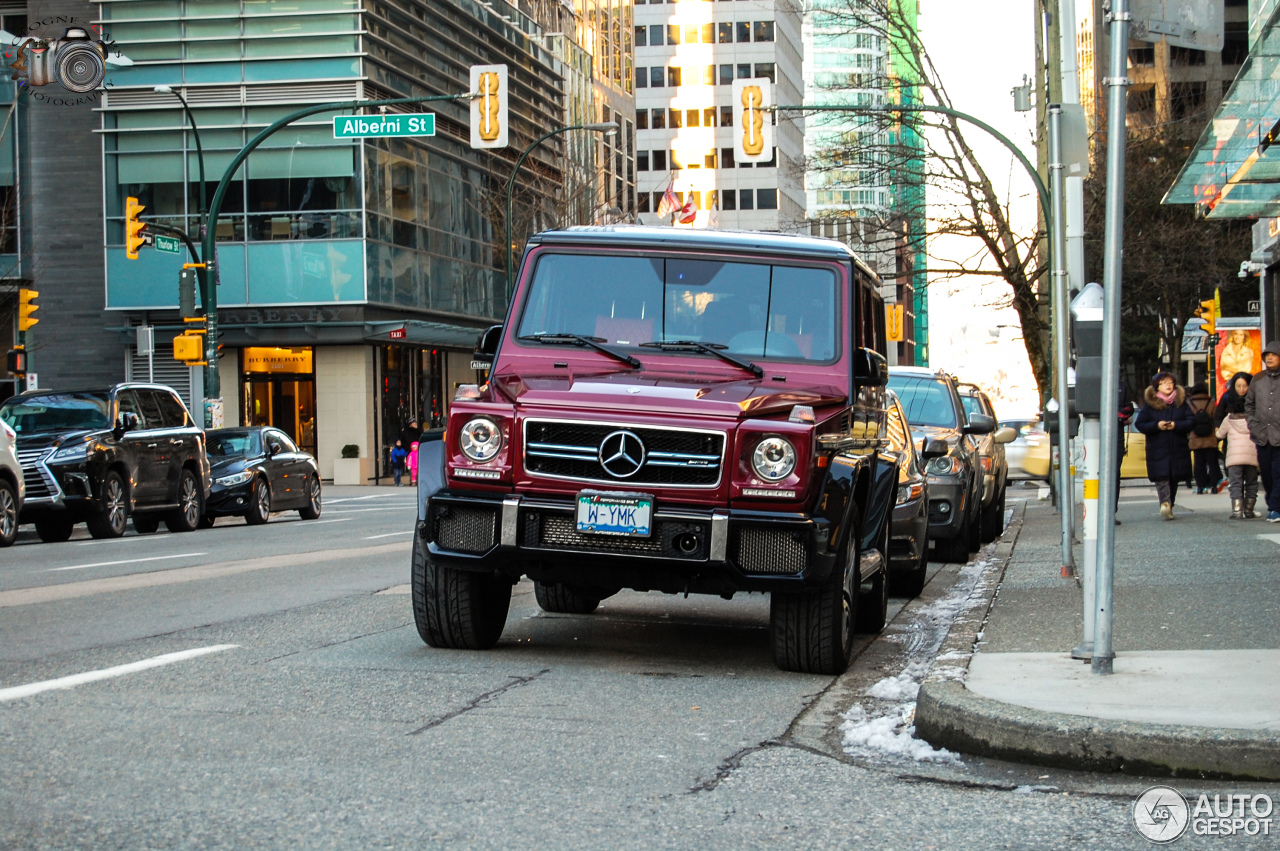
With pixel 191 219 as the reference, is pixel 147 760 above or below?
below

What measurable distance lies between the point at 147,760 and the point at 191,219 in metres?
40.8

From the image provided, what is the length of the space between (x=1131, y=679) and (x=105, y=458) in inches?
658

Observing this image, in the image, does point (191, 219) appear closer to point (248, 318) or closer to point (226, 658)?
point (248, 318)

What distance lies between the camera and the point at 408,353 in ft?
160

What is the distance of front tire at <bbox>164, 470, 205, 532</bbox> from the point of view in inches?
917

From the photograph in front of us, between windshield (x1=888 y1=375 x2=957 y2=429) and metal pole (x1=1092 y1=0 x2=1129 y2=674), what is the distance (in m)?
9.49

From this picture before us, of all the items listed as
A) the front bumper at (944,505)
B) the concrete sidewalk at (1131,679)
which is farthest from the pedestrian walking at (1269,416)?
the concrete sidewalk at (1131,679)

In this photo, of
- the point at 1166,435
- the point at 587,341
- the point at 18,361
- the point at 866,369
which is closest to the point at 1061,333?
the point at 866,369

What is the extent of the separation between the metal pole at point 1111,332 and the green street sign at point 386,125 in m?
20.2

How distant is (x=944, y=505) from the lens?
15.4 meters

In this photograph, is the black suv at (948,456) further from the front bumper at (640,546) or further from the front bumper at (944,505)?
the front bumper at (640,546)

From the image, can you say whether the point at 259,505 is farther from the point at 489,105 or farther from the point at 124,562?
the point at 124,562

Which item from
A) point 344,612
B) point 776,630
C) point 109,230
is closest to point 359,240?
point 109,230

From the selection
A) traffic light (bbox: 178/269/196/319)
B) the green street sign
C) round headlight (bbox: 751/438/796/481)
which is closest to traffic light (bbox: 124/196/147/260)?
traffic light (bbox: 178/269/196/319)
